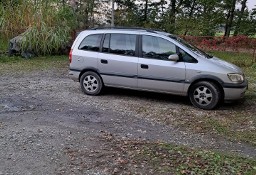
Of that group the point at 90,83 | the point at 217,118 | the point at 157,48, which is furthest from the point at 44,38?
the point at 217,118

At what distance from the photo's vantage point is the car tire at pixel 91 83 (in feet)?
24.7

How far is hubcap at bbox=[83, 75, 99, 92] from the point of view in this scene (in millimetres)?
7566

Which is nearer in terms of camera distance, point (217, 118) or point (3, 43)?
point (217, 118)

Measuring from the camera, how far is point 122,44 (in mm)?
7297

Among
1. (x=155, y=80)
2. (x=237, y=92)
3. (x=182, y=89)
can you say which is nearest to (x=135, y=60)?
(x=155, y=80)

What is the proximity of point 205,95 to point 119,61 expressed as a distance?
6.35 feet

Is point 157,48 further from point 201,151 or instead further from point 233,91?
point 201,151

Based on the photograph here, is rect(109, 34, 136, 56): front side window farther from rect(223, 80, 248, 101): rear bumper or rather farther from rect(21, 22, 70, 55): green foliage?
rect(21, 22, 70, 55): green foliage

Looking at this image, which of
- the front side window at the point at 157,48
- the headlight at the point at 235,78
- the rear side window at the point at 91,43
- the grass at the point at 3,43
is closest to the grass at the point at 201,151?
the headlight at the point at 235,78

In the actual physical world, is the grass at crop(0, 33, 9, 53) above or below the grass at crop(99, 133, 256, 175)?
above

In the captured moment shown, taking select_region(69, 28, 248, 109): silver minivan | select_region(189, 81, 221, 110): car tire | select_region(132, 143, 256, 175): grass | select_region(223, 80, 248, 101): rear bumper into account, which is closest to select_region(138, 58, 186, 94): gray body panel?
select_region(69, 28, 248, 109): silver minivan

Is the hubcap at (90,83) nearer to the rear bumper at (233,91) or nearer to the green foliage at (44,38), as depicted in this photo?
the rear bumper at (233,91)

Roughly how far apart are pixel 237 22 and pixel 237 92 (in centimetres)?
1652

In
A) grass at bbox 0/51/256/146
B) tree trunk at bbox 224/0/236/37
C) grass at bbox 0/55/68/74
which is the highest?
tree trunk at bbox 224/0/236/37
